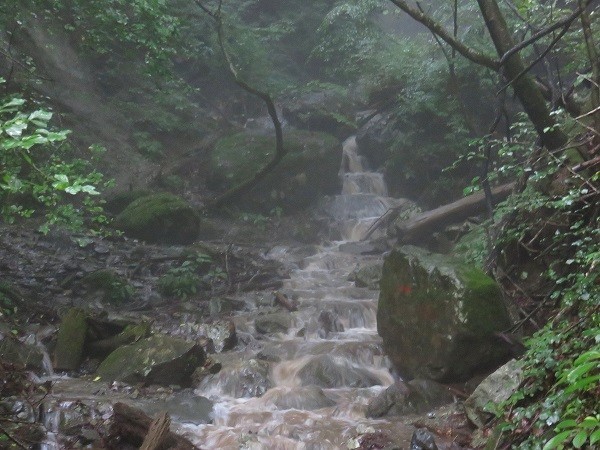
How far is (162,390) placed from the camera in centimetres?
653

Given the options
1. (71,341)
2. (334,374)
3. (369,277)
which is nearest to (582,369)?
(334,374)

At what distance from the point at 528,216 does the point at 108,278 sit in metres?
7.07

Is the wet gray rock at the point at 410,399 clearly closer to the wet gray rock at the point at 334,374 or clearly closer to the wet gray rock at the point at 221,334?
the wet gray rock at the point at 334,374

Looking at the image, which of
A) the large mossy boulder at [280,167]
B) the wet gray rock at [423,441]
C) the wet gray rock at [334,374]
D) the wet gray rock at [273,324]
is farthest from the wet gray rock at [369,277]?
the wet gray rock at [423,441]

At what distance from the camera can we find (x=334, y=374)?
7012mm

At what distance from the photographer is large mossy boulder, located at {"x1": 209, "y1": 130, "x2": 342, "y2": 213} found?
14969mm

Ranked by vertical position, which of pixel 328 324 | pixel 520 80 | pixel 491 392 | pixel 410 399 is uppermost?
pixel 520 80

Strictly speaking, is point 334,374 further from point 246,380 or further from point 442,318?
point 442,318

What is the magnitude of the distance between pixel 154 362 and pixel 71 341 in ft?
4.27

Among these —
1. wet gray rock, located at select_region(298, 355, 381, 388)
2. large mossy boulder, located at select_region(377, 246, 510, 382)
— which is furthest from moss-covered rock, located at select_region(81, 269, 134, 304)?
large mossy boulder, located at select_region(377, 246, 510, 382)

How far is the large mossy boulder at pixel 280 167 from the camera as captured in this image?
589 inches

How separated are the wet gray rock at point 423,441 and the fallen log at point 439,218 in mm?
7223

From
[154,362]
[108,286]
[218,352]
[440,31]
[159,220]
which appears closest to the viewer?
[440,31]

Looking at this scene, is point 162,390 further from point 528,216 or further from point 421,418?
point 528,216
